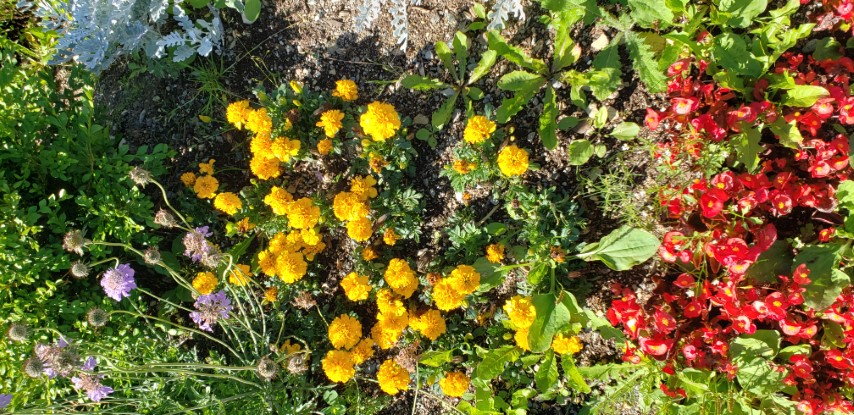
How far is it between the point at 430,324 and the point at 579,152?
3.93ft

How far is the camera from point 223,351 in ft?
11.0

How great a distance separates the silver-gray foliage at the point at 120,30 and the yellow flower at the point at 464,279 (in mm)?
1920

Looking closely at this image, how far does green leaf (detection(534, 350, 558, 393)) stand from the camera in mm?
2861

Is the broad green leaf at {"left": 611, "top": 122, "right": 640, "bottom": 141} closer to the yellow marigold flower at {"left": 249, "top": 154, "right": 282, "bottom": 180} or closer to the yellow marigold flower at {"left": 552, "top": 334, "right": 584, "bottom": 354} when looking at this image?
the yellow marigold flower at {"left": 552, "top": 334, "right": 584, "bottom": 354}

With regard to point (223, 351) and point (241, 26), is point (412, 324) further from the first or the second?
point (241, 26)

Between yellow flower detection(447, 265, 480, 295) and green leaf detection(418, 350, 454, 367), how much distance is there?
17.9 inches

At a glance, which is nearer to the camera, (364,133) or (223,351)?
(364,133)

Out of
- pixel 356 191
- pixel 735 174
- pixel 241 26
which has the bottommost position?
pixel 356 191

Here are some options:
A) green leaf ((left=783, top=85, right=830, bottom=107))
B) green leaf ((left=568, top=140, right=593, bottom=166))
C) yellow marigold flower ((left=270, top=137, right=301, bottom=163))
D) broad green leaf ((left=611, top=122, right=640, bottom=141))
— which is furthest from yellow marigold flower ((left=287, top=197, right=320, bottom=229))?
green leaf ((left=783, top=85, right=830, bottom=107))

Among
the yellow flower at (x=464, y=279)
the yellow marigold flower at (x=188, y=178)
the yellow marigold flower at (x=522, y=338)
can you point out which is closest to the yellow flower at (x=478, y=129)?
the yellow flower at (x=464, y=279)

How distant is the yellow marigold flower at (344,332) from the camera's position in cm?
281

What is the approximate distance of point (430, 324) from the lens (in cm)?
284

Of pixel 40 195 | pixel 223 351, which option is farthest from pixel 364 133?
pixel 40 195

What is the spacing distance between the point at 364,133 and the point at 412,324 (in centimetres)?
105
